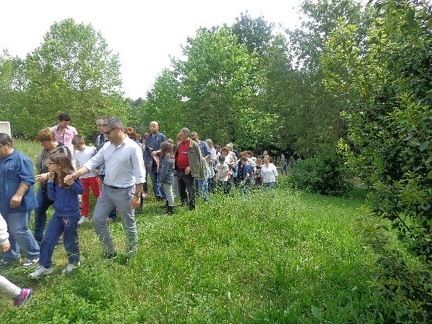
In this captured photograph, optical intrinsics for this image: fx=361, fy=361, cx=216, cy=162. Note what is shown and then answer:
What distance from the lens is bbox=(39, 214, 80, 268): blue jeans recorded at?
15.8 ft

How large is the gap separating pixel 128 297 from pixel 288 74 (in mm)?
18832

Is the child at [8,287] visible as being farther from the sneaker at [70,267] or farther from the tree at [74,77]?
the tree at [74,77]

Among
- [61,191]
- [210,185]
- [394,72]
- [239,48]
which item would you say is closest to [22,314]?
[61,191]

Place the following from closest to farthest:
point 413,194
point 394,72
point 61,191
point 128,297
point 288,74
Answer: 1. point 413,194
2. point 394,72
3. point 128,297
4. point 61,191
5. point 288,74

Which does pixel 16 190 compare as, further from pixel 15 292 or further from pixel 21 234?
pixel 15 292

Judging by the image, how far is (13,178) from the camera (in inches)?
200

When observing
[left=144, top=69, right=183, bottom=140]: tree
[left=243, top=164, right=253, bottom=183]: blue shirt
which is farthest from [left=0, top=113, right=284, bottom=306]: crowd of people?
[left=144, top=69, right=183, bottom=140]: tree

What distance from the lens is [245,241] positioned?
18.8 feet

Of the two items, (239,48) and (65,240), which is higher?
(239,48)

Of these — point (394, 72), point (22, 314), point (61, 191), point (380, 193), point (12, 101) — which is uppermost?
point (12, 101)

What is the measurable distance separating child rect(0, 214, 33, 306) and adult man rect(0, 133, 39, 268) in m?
1.20

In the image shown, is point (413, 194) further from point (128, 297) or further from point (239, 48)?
point (239, 48)

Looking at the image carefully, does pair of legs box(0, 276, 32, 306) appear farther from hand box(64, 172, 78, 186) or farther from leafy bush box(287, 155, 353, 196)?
leafy bush box(287, 155, 353, 196)

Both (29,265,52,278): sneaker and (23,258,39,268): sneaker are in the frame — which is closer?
(29,265,52,278): sneaker
